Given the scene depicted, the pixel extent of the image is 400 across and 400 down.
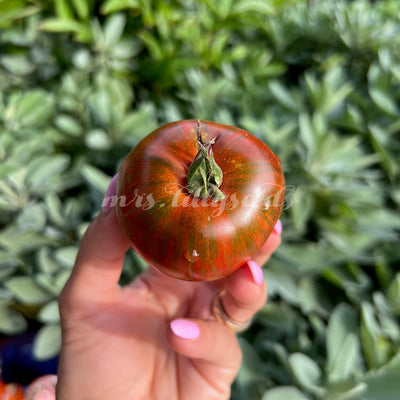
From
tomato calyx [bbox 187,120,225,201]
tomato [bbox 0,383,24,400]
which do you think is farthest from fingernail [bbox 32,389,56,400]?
tomato calyx [bbox 187,120,225,201]

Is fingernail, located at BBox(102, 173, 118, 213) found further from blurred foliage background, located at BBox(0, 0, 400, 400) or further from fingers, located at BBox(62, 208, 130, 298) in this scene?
blurred foliage background, located at BBox(0, 0, 400, 400)

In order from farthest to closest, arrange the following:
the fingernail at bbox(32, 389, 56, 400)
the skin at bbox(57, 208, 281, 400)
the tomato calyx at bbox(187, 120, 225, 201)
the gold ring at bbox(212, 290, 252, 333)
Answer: the fingernail at bbox(32, 389, 56, 400) → the gold ring at bbox(212, 290, 252, 333) → the skin at bbox(57, 208, 281, 400) → the tomato calyx at bbox(187, 120, 225, 201)

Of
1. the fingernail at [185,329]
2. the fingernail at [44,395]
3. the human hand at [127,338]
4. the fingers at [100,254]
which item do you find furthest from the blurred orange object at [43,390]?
the fingernail at [185,329]

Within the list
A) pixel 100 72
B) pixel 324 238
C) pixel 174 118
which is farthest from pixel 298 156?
pixel 100 72

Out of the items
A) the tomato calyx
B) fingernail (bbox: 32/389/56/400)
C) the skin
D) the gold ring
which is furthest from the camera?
fingernail (bbox: 32/389/56/400)

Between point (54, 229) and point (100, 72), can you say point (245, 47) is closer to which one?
point (100, 72)

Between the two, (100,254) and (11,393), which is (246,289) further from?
(11,393)

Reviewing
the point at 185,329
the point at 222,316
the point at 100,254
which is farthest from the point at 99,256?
the point at 222,316
